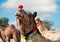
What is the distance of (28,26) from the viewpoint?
10.9 feet

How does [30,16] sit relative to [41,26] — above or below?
above

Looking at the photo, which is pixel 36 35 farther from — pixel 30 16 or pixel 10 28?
pixel 10 28

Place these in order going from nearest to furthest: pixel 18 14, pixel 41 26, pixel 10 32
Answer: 1. pixel 18 14
2. pixel 41 26
3. pixel 10 32

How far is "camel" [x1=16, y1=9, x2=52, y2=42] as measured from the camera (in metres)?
3.26

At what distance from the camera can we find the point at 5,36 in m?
7.70

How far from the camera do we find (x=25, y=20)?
130 inches

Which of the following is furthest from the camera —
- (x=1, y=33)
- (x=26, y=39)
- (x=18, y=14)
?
(x=1, y=33)

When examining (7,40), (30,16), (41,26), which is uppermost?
(30,16)

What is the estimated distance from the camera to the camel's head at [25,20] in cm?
324

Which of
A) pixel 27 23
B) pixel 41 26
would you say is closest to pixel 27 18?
pixel 27 23

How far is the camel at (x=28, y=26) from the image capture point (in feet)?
10.7

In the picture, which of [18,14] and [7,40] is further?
[7,40]

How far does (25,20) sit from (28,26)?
0.31 ft

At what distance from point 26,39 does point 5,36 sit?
437 centimetres
